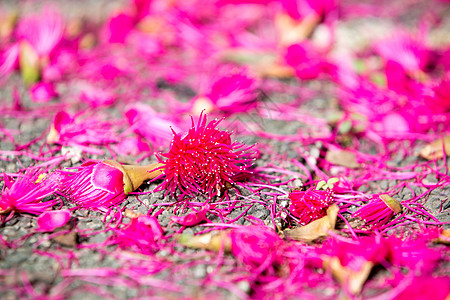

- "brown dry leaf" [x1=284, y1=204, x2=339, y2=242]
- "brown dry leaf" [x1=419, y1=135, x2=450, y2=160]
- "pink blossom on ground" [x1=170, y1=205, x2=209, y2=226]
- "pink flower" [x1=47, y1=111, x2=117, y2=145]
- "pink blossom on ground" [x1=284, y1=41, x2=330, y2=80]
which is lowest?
"brown dry leaf" [x1=284, y1=204, x2=339, y2=242]

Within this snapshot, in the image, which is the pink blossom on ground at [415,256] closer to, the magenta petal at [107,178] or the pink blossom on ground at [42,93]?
the magenta petal at [107,178]

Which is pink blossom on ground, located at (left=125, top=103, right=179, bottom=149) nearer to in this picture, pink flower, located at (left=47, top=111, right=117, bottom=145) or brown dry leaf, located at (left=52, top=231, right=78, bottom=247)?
pink flower, located at (left=47, top=111, right=117, bottom=145)

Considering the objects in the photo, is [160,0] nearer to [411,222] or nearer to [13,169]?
[13,169]

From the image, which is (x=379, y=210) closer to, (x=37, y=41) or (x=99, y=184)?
(x=99, y=184)

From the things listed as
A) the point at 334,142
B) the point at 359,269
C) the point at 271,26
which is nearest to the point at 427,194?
the point at 334,142

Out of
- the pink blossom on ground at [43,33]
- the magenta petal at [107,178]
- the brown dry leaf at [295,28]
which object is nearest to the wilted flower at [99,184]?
the magenta petal at [107,178]

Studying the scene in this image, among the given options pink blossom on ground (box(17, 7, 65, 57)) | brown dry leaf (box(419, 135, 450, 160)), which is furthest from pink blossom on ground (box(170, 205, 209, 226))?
pink blossom on ground (box(17, 7, 65, 57))

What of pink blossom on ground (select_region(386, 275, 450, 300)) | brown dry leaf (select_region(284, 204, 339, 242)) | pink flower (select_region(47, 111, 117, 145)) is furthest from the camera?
pink flower (select_region(47, 111, 117, 145))
